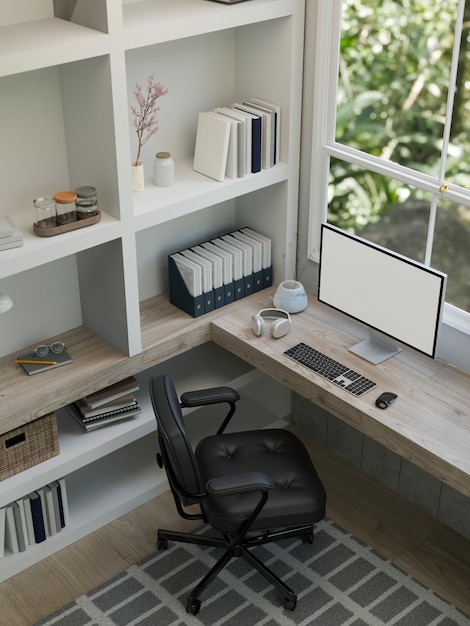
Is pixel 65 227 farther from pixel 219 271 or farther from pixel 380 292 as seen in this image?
pixel 380 292

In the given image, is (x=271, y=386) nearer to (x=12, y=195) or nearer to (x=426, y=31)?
(x=12, y=195)

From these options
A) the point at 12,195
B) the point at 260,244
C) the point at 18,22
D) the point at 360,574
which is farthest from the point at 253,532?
the point at 18,22

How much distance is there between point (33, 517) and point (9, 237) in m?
1.21

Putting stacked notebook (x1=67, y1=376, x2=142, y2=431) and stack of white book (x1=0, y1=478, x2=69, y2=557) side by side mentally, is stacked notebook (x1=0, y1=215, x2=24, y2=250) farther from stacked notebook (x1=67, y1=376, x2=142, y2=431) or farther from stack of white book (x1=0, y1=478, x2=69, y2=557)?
stack of white book (x1=0, y1=478, x2=69, y2=557)

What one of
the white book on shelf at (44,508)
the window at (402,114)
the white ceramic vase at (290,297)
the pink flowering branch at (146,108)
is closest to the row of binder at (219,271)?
the white ceramic vase at (290,297)

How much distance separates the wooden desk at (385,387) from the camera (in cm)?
299

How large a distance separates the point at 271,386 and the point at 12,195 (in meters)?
1.69

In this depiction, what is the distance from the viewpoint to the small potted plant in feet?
11.1

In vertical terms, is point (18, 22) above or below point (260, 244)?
above

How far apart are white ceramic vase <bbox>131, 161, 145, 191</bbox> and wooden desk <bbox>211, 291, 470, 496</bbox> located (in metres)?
0.68

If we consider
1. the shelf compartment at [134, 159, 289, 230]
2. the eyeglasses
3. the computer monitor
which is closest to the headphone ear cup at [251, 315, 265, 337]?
the computer monitor

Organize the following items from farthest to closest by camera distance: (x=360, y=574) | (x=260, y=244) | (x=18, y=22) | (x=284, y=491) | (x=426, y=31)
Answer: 1. (x=426, y=31)
2. (x=260, y=244)
3. (x=360, y=574)
4. (x=284, y=491)
5. (x=18, y=22)

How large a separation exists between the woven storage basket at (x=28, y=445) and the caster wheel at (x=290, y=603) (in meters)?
1.07

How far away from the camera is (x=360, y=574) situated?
136 inches
